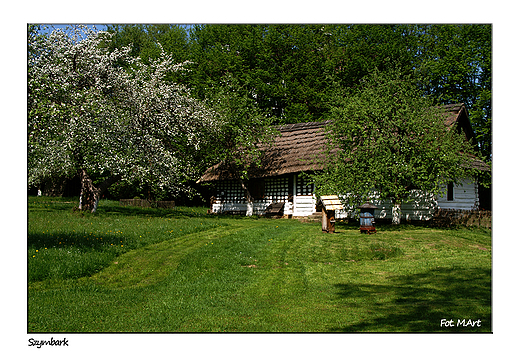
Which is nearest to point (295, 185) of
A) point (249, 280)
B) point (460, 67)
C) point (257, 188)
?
point (257, 188)

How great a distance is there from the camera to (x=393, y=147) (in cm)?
1841

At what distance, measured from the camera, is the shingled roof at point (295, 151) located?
72.0ft

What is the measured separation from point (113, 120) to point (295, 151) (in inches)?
416

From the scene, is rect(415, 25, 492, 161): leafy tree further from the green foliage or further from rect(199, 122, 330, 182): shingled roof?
rect(199, 122, 330, 182): shingled roof

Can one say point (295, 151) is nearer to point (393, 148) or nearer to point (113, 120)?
point (393, 148)

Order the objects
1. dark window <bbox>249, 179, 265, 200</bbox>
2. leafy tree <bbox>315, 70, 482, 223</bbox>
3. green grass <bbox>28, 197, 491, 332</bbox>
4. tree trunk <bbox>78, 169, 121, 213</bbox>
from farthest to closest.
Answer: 1. dark window <bbox>249, 179, 265, 200</bbox>
2. tree trunk <bbox>78, 169, 121, 213</bbox>
3. leafy tree <bbox>315, 70, 482, 223</bbox>
4. green grass <bbox>28, 197, 491, 332</bbox>

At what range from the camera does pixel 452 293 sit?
7211 millimetres

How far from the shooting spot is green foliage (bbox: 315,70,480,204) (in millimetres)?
17625

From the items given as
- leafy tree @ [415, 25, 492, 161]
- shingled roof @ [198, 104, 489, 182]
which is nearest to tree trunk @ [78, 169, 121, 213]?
shingled roof @ [198, 104, 489, 182]

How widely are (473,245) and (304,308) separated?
7657mm

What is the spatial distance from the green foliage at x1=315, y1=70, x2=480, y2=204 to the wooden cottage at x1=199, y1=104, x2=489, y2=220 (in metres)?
1.82

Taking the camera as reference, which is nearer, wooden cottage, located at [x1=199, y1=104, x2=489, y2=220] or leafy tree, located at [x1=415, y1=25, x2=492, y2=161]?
leafy tree, located at [x1=415, y1=25, x2=492, y2=161]

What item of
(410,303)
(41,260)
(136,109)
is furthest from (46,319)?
(136,109)

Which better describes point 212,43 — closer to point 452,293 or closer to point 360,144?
point 360,144
